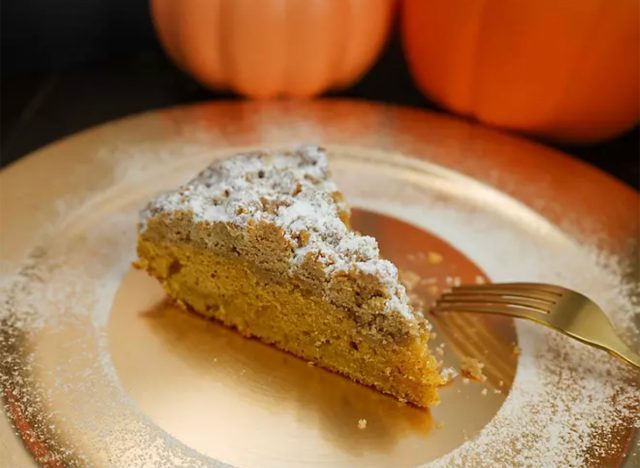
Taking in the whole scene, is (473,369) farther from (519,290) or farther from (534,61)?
(534,61)

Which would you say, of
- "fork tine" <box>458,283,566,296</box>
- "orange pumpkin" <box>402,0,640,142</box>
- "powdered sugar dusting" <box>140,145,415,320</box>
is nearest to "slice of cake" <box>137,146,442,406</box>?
"powdered sugar dusting" <box>140,145,415,320</box>

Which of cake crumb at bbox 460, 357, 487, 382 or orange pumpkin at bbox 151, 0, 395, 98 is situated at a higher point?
orange pumpkin at bbox 151, 0, 395, 98

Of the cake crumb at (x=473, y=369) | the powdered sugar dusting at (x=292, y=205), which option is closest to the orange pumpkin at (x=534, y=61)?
the powdered sugar dusting at (x=292, y=205)

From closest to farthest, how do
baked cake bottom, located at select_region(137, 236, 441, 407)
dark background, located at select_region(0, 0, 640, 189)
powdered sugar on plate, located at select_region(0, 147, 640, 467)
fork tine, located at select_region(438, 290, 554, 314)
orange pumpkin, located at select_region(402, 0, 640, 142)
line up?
powdered sugar on plate, located at select_region(0, 147, 640, 467)
baked cake bottom, located at select_region(137, 236, 441, 407)
fork tine, located at select_region(438, 290, 554, 314)
orange pumpkin, located at select_region(402, 0, 640, 142)
dark background, located at select_region(0, 0, 640, 189)

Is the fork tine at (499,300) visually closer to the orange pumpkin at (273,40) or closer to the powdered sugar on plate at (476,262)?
the powdered sugar on plate at (476,262)

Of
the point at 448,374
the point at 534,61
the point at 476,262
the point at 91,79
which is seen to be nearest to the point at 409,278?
the point at 476,262

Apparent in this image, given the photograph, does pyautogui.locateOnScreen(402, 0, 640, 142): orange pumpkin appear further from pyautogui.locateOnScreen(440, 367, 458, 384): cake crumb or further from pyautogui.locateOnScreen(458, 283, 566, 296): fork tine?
pyautogui.locateOnScreen(440, 367, 458, 384): cake crumb
